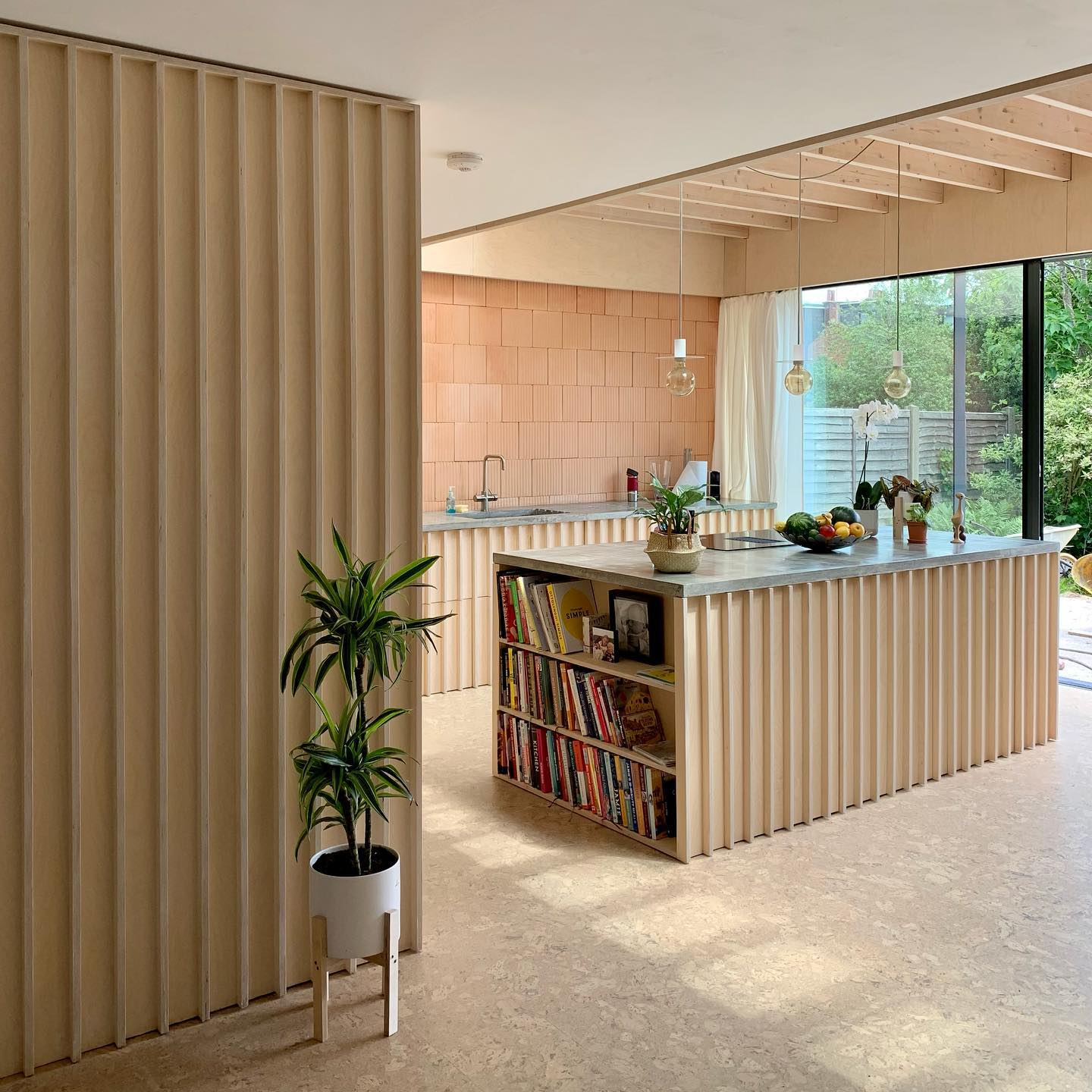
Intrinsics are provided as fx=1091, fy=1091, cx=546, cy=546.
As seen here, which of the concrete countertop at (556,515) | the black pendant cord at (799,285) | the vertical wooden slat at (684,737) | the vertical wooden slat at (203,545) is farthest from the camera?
the black pendant cord at (799,285)

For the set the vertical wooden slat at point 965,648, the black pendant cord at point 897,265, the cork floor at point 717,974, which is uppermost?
the black pendant cord at point 897,265

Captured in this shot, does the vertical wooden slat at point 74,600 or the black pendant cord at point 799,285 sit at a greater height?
the black pendant cord at point 799,285

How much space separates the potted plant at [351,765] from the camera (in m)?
2.79

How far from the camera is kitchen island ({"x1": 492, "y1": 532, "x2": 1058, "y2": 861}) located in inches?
157

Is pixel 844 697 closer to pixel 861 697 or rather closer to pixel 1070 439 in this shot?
pixel 861 697

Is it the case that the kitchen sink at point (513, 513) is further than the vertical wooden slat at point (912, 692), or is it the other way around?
the kitchen sink at point (513, 513)

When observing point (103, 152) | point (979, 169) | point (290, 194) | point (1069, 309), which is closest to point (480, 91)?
point (290, 194)

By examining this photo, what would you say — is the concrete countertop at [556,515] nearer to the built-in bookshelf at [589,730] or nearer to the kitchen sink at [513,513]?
the kitchen sink at [513,513]

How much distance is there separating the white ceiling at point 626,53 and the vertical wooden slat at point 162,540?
26cm

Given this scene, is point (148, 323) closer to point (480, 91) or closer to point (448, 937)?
point (480, 91)

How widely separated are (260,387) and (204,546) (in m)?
0.45

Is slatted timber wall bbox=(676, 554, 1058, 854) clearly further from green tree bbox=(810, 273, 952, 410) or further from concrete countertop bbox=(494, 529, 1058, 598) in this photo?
green tree bbox=(810, 273, 952, 410)

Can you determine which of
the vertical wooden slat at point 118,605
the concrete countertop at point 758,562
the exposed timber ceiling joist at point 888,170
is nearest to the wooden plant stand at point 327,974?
the vertical wooden slat at point 118,605

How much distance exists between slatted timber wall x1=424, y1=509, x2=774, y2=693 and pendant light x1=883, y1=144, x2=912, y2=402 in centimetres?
161
